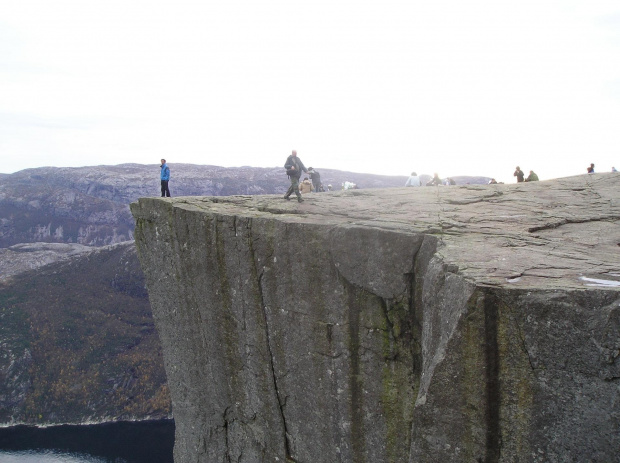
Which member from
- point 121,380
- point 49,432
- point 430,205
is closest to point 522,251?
point 430,205

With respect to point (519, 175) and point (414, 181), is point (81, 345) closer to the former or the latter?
point (414, 181)

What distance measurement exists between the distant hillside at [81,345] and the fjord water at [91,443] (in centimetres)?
658

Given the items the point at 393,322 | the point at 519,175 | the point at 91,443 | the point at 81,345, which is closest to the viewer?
the point at 393,322

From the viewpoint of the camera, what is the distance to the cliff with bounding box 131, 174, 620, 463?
4926 millimetres

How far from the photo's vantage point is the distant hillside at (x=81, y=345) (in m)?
100

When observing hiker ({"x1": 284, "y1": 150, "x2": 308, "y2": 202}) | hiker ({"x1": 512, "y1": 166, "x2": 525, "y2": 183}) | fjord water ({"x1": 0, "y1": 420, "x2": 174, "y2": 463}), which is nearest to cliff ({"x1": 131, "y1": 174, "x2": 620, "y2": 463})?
hiker ({"x1": 284, "y1": 150, "x2": 308, "y2": 202})

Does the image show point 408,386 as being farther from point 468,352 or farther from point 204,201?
point 204,201

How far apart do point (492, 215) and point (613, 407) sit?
6.07m

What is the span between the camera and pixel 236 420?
11602mm

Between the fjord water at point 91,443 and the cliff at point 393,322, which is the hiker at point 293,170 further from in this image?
the fjord water at point 91,443

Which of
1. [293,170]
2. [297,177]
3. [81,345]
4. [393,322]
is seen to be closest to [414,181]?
[297,177]

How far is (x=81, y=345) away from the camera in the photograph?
117m

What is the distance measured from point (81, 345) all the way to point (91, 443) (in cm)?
4406

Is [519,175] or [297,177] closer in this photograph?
[297,177]
